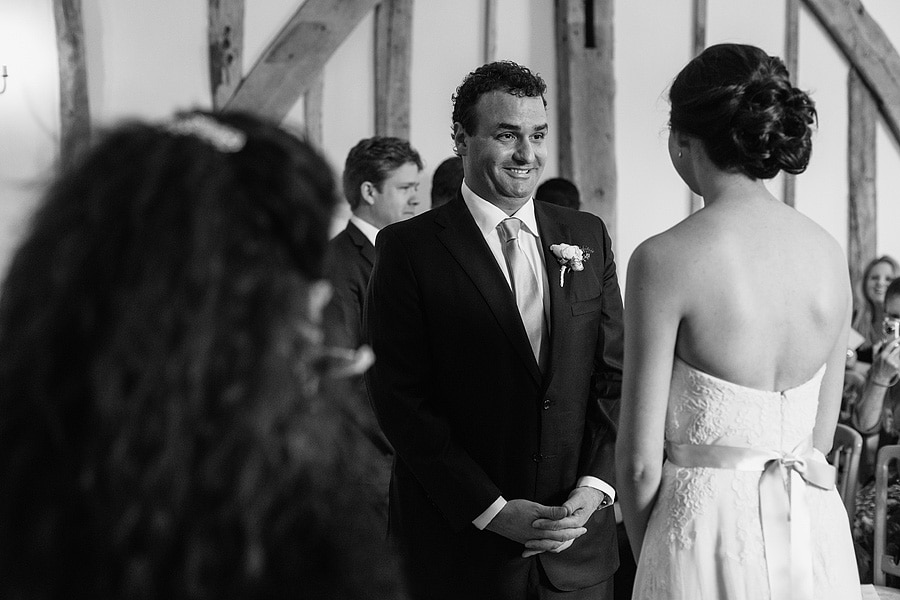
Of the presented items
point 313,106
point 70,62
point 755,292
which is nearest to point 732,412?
point 755,292

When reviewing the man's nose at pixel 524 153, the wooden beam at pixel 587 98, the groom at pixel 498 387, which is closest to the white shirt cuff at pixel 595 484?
the groom at pixel 498 387

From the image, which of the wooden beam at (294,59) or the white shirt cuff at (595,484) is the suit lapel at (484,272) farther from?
the wooden beam at (294,59)

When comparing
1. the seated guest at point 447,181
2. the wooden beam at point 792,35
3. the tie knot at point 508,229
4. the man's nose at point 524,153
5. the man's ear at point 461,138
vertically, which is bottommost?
the tie knot at point 508,229

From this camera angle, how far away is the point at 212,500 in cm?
89

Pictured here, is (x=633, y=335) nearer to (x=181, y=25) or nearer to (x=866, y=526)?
(x=866, y=526)

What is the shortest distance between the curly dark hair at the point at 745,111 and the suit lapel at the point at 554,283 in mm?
607

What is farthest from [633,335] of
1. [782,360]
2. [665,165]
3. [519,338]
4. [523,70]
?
[665,165]

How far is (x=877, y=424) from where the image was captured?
410 centimetres

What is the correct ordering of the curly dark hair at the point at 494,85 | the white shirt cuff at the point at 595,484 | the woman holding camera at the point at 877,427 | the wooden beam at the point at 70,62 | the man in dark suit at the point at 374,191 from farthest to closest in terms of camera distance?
1. the wooden beam at the point at 70,62
2. the woman holding camera at the point at 877,427
3. the man in dark suit at the point at 374,191
4. the curly dark hair at the point at 494,85
5. the white shirt cuff at the point at 595,484

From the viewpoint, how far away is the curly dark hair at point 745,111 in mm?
1780

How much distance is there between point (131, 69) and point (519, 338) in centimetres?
391

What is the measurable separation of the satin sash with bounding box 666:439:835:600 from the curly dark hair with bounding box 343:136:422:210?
2339 millimetres

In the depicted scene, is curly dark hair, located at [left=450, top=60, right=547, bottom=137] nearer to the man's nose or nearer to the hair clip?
Result: the man's nose

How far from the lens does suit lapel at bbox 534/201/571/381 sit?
2.31m
